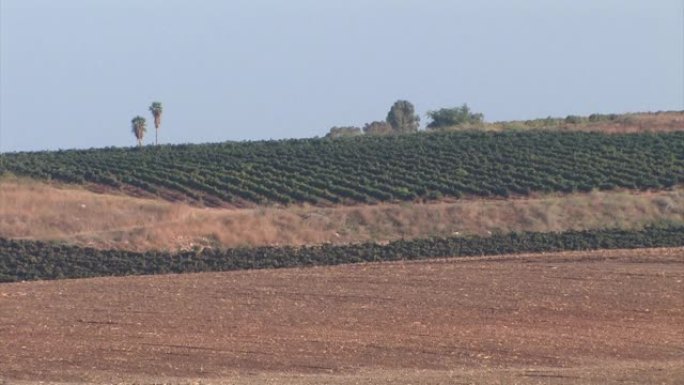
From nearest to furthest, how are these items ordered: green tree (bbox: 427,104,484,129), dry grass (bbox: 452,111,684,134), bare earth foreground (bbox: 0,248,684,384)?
bare earth foreground (bbox: 0,248,684,384) → dry grass (bbox: 452,111,684,134) → green tree (bbox: 427,104,484,129)

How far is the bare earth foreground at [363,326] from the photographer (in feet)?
60.4

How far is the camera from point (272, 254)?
3988 cm

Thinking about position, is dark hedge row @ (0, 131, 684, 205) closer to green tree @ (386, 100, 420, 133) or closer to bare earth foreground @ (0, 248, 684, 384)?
bare earth foreground @ (0, 248, 684, 384)

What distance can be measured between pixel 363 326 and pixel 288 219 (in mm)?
24252

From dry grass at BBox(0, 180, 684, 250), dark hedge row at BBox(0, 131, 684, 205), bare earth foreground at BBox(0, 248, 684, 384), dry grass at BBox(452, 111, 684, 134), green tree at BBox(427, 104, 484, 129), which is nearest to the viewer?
bare earth foreground at BBox(0, 248, 684, 384)

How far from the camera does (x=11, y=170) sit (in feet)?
202

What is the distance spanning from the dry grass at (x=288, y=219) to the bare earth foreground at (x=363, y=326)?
11.7 m

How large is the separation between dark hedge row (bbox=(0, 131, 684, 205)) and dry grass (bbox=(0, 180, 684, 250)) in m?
3.44

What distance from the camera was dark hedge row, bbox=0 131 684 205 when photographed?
55.8 m

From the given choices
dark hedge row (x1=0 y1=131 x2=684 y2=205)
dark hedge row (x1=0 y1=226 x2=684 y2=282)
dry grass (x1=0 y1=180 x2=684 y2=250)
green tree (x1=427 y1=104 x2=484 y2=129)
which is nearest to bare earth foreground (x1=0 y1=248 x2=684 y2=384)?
dark hedge row (x1=0 y1=226 x2=684 y2=282)

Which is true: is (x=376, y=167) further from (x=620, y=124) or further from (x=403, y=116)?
(x=403, y=116)

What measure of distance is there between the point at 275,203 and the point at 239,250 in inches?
474

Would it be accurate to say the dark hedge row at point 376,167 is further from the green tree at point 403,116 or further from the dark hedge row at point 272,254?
the green tree at point 403,116

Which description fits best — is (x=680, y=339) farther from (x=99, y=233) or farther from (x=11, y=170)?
(x=11, y=170)
